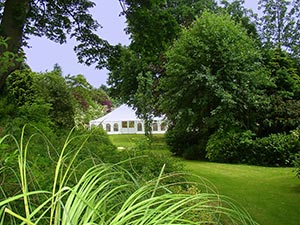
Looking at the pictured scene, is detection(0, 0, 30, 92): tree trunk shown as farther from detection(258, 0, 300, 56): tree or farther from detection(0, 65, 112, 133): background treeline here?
detection(258, 0, 300, 56): tree

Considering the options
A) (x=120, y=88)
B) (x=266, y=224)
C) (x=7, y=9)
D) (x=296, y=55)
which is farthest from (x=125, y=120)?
(x=266, y=224)

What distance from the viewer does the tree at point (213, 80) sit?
1210 cm

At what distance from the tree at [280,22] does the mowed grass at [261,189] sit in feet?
53.9

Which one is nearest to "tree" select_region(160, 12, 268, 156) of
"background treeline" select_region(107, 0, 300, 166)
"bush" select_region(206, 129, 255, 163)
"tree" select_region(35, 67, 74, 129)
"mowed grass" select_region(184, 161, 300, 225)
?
"background treeline" select_region(107, 0, 300, 166)

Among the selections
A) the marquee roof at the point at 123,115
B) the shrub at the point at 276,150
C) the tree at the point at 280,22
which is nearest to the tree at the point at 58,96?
the shrub at the point at 276,150

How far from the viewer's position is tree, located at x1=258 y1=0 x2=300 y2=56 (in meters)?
23.8

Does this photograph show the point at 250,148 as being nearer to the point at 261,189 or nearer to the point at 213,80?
the point at 213,80

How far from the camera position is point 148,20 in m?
7.36

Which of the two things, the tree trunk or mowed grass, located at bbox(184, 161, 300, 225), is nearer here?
mowed grass, located at bbox(184, 161, 300, 225)

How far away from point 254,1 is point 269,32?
7.86ft

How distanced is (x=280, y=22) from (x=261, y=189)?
20.5m

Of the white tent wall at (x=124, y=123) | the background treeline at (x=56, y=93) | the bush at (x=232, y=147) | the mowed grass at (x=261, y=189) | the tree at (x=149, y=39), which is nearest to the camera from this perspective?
the mowed grass at (x=261, y=189)

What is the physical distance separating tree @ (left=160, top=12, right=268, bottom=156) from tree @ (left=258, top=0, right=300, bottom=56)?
1222 centimetres

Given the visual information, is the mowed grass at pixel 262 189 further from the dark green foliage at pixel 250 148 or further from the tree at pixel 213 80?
the tree at pixel 213 80
